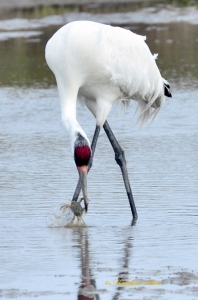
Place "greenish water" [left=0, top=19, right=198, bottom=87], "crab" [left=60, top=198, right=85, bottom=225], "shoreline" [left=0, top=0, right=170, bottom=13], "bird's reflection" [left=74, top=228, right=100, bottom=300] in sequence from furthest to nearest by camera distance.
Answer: "shoreline" [left=0, top=0, right=170, bottom=13]
"greenish water" [left=0, top=19, right=198, bottom=87]
"crab" [left=60, top=198, right=85, bottom=225]
"bird's reflection" [left=74, top=228, right=100, bottom=300]

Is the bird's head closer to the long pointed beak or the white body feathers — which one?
the long pointed beak

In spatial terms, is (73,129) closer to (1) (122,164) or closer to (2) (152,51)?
(1) (122,164)

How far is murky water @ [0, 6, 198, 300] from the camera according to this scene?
20.6 ft

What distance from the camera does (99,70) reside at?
8797 millimetres

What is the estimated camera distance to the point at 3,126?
1285cm

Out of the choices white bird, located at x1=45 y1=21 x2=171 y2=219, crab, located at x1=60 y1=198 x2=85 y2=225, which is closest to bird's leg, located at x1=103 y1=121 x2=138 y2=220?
white bird, located at x1=45 y1=21 x2=171 y2=219

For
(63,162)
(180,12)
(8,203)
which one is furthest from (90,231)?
(180,12)

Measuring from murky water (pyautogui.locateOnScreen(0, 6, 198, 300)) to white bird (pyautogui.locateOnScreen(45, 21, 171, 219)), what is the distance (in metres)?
0.37

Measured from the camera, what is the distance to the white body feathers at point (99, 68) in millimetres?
8625

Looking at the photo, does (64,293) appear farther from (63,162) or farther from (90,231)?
(63,162)

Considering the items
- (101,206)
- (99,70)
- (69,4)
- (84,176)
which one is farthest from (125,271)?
(69,4)

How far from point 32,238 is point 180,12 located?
20080mm

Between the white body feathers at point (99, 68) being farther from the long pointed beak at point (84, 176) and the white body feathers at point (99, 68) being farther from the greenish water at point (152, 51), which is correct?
the greenish water at point (152, 51)

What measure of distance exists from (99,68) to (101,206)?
1.22 meters
